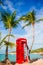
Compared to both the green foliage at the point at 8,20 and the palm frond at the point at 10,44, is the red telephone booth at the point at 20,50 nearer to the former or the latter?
the palm frond at the point at 10,44

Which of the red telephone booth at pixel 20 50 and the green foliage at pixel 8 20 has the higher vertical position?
the green foliage at pixel 8 20

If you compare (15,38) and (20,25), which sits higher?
(20,25)

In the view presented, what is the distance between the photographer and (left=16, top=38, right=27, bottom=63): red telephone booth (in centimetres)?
278

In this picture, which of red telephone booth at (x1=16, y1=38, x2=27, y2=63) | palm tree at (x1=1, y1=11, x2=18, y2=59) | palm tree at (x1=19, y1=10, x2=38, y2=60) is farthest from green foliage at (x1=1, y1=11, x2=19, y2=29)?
red telephone booth at (x1=16, y1=38, x2=27, y2=63)

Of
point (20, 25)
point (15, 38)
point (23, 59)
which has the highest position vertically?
point (20, 25)

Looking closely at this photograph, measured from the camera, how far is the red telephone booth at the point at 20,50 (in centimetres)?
278

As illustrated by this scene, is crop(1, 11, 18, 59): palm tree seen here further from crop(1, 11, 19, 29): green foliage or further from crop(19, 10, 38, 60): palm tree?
crop(19, 10, 38, 60): palm tree

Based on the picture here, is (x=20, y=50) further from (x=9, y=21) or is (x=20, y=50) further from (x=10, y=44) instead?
(x=9, y=21)

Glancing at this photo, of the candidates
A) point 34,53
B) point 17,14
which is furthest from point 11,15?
point 34,53

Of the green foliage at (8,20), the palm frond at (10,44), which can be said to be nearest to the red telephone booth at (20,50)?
the palm frond at (10,44)

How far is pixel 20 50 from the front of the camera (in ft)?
9.17

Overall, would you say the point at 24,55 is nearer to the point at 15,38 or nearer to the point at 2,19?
the point at 15,38

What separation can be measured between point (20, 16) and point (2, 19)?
29 centimetres

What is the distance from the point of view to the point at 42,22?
9.32 ft
